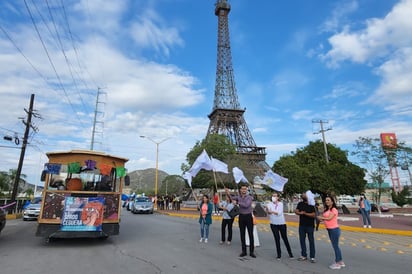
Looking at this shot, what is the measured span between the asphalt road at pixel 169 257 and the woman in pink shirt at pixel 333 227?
0.18 m

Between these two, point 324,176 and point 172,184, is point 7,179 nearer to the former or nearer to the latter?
point 172,184

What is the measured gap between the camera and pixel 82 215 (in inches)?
314

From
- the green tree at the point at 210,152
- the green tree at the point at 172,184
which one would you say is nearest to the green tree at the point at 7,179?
the green tree at the point at 210,152

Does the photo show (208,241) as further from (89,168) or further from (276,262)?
(89,168)

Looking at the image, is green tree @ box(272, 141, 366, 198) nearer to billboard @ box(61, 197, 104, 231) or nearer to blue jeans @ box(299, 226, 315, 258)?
blue jeans @ box(299, 226, 315, 258)

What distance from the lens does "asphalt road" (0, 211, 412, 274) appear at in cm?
564

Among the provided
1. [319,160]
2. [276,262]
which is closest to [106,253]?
[276,262]

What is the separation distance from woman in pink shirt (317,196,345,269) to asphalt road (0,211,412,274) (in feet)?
0.58

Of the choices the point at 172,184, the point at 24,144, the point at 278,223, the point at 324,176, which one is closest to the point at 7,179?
the point at 24,144

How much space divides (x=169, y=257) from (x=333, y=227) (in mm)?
3646

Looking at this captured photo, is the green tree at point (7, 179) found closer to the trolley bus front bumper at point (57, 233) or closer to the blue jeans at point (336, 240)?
the trolley bus front bumper at point (57, 233)

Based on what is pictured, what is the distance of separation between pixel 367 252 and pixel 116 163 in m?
7.48

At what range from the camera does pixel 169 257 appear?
665cm

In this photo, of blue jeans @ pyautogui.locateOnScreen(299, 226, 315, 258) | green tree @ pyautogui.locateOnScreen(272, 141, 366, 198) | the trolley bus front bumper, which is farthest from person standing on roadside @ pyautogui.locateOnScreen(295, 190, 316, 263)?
green tree @ pyautogui.locateOnScreen(272, 141, 366, 198)
